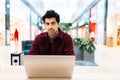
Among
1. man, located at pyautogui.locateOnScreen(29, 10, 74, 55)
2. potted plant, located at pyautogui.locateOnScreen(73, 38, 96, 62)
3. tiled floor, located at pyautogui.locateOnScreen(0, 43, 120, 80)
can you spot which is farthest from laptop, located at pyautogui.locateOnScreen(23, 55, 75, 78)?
potted plant, located at pyautogui.locateOnScreen(73, 38, 96, 62)

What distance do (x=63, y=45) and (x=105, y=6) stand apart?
17.3 m

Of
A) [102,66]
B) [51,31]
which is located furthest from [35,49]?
[102,66]

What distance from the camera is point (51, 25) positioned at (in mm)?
2635

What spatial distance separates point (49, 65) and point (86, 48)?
16.6 feet

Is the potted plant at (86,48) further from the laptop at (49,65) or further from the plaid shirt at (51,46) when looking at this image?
the laptop at (49,65)

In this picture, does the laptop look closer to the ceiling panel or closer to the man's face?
the man's face

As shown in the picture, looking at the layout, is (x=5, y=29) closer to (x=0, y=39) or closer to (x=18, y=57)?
(x=0, y=39)

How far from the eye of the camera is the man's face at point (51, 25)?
262cm

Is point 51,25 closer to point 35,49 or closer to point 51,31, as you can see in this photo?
point 51,31

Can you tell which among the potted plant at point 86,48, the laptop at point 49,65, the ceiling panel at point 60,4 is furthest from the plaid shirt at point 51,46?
the ceiling panel at point 60,4

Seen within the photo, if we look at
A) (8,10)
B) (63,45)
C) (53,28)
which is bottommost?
(63,45)

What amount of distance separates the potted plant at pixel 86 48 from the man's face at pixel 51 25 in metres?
4.03

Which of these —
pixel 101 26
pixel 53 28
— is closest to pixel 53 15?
pixel 53 28

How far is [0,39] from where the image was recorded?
18406 millimetres
